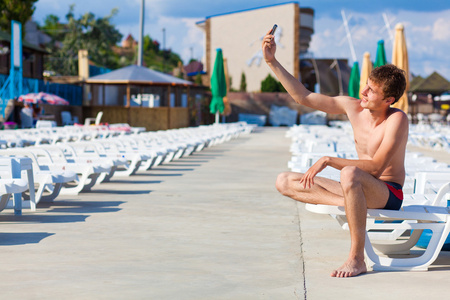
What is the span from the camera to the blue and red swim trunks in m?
4.65

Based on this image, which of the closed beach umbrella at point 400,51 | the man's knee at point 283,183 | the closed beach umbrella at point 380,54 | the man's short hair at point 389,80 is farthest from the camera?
the closed beach umbrella at point 380,54

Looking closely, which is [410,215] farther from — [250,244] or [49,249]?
[49,249]

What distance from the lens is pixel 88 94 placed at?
35031 mm

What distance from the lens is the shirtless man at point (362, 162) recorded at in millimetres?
4461

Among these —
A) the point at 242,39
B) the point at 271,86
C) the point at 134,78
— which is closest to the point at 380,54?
the point at 134,78

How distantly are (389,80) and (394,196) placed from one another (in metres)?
0.72

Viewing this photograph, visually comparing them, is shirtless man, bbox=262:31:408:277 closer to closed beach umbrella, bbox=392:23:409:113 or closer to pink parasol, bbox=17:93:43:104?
closed beach umbrella, bbox=392:23:409:113

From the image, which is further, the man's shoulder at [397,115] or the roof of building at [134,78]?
the roof of building at [134,78]

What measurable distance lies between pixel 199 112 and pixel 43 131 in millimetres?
21129

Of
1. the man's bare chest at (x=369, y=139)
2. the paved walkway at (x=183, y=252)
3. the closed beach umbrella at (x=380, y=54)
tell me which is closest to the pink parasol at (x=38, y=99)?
the closed beach umbrella at (x=380, y=54)

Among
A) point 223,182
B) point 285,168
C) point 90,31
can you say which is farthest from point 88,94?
point 90,31

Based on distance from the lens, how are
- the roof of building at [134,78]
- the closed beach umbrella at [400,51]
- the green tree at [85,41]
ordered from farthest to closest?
1. the green tree at [85,41]
2. the roof of building at [134,78]
3. the closed beach umbrella at [400,51]

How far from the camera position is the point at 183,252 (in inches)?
209

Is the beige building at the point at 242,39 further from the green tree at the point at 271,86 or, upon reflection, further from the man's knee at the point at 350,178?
the man's knee at the point at 350,178
